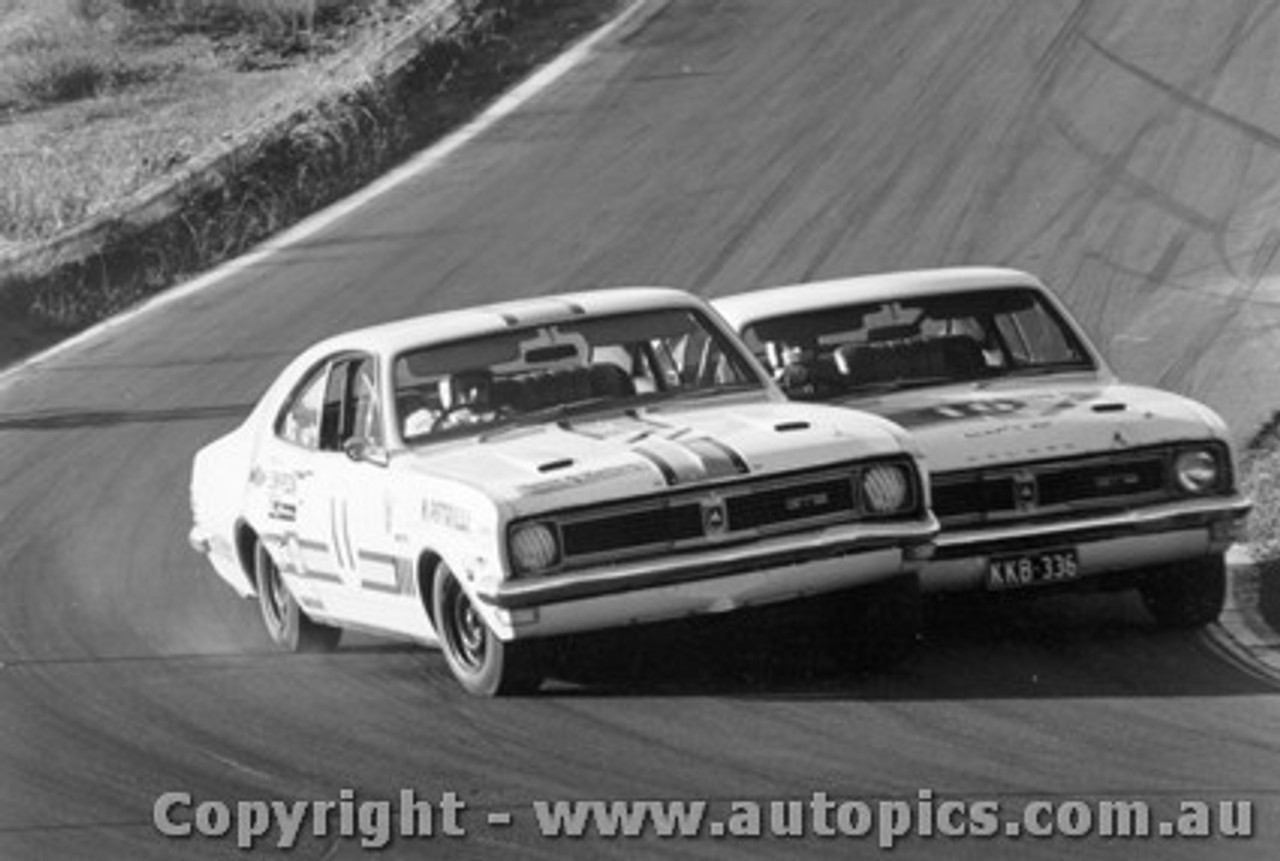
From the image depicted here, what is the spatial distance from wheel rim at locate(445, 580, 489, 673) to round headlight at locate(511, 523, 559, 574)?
496 millimetres

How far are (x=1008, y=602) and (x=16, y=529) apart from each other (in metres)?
5.66

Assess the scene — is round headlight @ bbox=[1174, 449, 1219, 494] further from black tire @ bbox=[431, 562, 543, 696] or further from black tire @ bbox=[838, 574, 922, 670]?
black tire @ bbox=[431, 562, 543, 696]

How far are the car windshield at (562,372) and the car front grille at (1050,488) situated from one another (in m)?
0.92

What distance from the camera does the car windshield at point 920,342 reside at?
12297mm

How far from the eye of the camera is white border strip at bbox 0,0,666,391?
21.4m

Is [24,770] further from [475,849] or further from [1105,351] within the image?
[1105,351]

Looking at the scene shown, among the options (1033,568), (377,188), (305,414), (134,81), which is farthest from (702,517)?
(134,81)

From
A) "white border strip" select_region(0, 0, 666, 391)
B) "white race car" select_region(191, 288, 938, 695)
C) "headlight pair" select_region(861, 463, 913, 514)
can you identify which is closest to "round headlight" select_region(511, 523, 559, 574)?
"white race car" select_region(191, 288, 938, 695)

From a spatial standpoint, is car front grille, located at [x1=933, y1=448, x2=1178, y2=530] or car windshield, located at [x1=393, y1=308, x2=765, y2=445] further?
car windshield, located at [x1=393, y1=308, x2=765, y2=445]

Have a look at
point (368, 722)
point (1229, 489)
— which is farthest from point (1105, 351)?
point (368, 722)

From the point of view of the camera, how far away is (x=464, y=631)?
1045cm

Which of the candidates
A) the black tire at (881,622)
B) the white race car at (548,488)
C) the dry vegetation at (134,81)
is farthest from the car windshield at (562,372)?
the dry vegetation at (134,81)

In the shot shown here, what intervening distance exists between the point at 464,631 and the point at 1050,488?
2.15 metres

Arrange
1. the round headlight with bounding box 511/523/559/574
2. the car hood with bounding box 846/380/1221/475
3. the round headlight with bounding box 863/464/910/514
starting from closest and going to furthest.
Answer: the round headlight with bounding box 511/523/559/574
the round headlight with bounding box 863/464/910/514
the car hood with bounding box 846/380/1221/475
